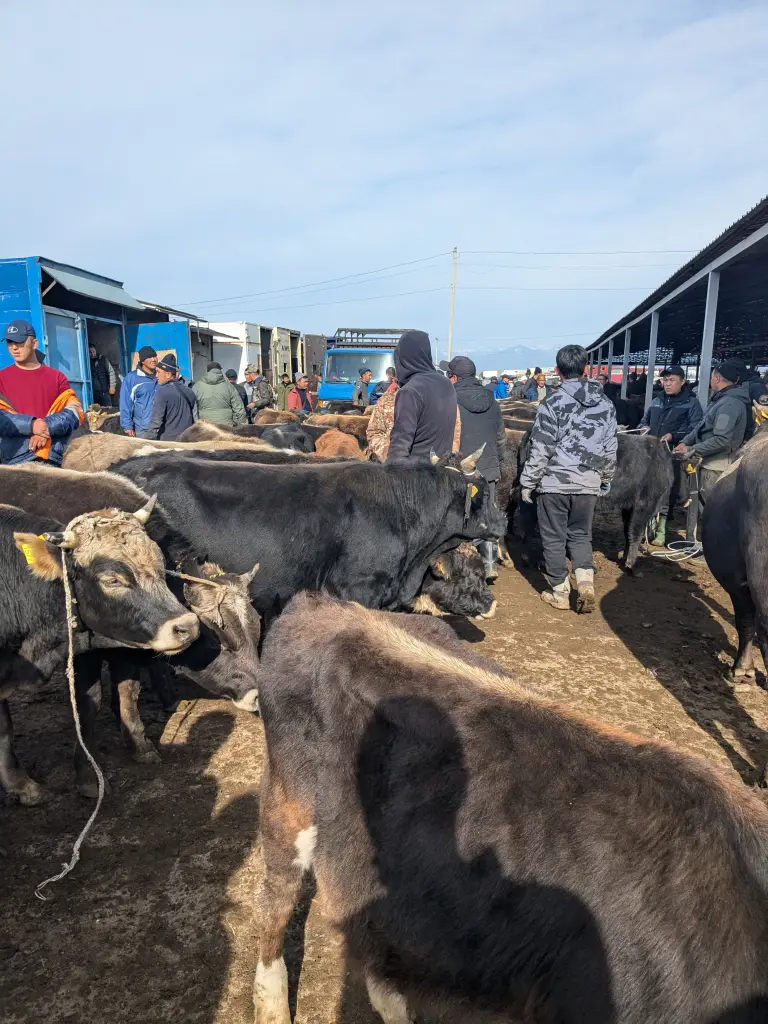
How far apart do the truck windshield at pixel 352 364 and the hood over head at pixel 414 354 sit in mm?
13708

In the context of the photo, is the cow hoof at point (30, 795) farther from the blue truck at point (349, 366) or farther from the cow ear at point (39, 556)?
the blue truck at point (349, 366)

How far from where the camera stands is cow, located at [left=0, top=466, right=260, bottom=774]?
391cm

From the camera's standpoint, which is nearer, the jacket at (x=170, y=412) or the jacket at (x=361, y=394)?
the jacket at (x=170, y=412)

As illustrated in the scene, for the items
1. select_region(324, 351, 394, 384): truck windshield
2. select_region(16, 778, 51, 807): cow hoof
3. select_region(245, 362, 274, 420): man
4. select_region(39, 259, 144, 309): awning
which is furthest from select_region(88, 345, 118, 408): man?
select_region(16, 778, 51, 807): cow hoof

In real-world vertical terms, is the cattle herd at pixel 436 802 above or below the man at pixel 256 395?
below

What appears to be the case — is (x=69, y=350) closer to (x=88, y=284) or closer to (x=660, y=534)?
(x=88, y=284)

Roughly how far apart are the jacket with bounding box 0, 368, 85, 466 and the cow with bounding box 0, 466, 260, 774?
32.0 inches

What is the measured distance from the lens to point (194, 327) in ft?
63.4

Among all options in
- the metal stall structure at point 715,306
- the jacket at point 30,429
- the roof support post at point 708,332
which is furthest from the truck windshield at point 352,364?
the jacket at point 30,429

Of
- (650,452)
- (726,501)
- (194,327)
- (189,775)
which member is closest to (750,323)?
(650,452)

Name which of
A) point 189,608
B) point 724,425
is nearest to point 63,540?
point 189,608

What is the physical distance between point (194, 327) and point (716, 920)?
1998cm

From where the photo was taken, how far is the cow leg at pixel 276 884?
2.28 meters

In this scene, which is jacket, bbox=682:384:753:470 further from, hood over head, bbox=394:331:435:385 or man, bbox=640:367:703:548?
hood over head, bbox=394:331:435:385
